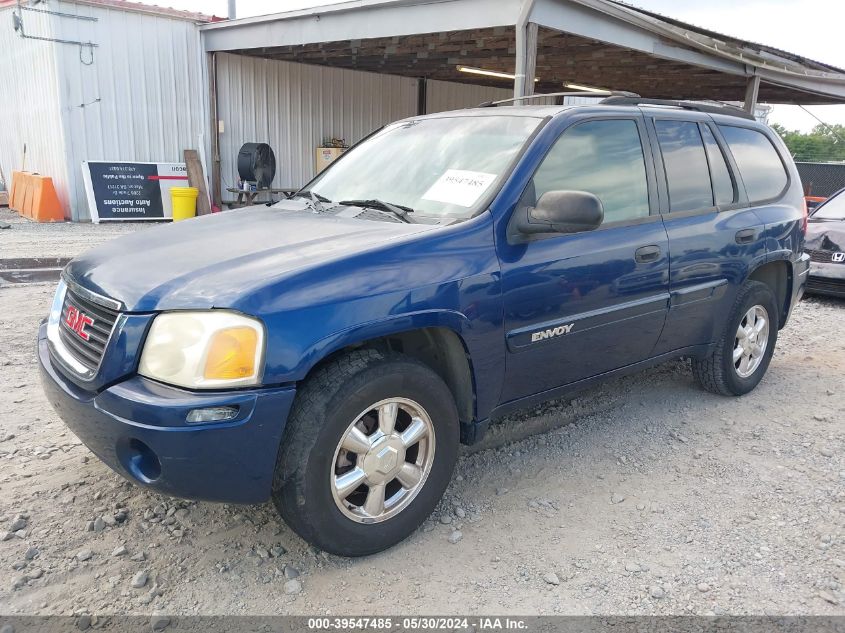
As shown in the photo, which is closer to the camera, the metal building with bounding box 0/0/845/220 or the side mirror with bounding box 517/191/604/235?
the side mirror with bounding box 517/191/604/235

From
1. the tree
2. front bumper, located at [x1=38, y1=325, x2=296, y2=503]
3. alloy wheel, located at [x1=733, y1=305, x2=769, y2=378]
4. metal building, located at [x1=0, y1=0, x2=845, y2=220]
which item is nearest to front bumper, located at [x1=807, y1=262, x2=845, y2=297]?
Answer: alloy wheel, located at [x1=733, y1=305, x2=769, y2=378]

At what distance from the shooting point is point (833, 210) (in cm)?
848

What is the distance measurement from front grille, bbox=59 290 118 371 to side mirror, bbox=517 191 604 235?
5.72ft

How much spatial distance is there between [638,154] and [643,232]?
1.49ft

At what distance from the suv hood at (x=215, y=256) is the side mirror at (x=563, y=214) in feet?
1.53

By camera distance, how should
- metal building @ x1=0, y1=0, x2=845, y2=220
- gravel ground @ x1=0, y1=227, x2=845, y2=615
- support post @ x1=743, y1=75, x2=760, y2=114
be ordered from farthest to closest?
1. support post @ x1=743, y1=75, x2=760, y2=114
2. metal building @ x1=0, y1=0, x2=845, y2=220
3. gravel ground @ x1=0, y1=227, x2=845, y2=615

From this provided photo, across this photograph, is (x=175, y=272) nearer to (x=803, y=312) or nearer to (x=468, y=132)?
(x=468, y=132)

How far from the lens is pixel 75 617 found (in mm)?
2326

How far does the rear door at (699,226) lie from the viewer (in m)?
3.77

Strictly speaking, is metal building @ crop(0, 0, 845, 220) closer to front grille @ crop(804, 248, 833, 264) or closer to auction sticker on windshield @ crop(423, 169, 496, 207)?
front grille @ crop(804, 248, 833, 264)

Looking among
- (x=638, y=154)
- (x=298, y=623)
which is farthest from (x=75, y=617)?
(x=638, y=154)

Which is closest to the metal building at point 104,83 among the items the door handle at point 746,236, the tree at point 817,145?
the door handle at point 746,236

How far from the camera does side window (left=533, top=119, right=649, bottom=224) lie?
128 inches

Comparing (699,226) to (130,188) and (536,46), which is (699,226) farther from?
(130,188)
